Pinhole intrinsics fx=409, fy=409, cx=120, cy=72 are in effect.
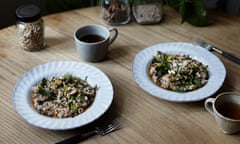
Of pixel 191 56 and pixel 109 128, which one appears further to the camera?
pixel 191 56

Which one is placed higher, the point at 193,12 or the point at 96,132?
the point at 193,12

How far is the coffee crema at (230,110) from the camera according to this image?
113 cm

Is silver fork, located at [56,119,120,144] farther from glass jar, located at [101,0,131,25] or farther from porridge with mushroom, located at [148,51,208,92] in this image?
glass jar, located at [101,0,131,25]

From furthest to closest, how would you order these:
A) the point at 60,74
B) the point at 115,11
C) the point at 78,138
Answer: the point at 115,11, the point at 60,74, the point at 78,138

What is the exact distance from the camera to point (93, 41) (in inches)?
56.4

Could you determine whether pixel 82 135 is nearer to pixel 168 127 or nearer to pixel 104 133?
pixel 104 133

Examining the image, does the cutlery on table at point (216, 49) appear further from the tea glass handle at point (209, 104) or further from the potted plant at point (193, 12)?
the tea glass handle at point (209, 104)

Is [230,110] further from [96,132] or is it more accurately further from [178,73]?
[96,132]

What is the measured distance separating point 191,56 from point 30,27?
57cm

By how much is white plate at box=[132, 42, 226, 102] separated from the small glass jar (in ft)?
1.18

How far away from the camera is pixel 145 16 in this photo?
1598mm

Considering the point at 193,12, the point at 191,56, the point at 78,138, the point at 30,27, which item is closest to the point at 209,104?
the point at 191,56

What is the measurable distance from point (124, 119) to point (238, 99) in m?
0.33

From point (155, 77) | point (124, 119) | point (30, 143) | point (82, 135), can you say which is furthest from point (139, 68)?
point (30, 143)
